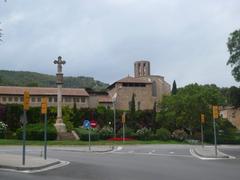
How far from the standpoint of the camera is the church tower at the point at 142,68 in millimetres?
142375

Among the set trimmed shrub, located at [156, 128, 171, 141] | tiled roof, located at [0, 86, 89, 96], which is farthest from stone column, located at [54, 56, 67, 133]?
tiled roof, located at [0, 86, 89, 96]

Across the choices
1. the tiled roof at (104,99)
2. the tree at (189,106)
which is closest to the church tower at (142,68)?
the tiled roof at (104,99)

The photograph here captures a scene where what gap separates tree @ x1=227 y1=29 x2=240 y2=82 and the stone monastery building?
55609mm

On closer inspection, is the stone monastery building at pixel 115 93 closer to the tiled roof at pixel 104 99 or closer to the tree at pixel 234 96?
the tiled roof at pixel 104 99

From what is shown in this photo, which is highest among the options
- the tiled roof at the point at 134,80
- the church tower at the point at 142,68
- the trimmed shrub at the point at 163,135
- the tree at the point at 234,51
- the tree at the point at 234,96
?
the church tower at the point at 142,68

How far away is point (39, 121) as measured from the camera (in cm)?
8444

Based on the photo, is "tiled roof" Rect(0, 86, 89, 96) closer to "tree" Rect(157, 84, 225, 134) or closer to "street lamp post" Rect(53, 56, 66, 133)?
"tree" Rect(157, 84, 225, 134)

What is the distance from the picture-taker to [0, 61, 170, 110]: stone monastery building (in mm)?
112250

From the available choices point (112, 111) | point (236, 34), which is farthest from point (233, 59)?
point (112, 111)

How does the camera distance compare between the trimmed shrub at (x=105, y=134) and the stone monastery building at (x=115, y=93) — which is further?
the stone monastery building at (x=115, y=93)

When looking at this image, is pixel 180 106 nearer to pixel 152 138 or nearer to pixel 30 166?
pixel 152 138

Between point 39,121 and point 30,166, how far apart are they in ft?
210

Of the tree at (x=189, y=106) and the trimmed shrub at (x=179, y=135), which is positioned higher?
the tree at (x=189, y=106)

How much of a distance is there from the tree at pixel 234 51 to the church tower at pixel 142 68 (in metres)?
84.8
